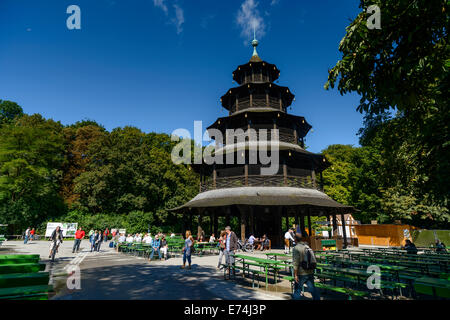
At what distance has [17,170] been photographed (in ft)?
110

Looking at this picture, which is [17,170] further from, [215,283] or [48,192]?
[215,283]

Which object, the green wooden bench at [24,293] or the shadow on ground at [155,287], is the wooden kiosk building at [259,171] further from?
the green wooden bench at [24,293]

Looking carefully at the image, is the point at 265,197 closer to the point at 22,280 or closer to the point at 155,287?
the point at 155,287

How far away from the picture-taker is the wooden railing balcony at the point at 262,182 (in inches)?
843

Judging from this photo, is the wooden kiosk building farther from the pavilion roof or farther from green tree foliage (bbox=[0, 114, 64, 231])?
green tree foliage (bbox=[0, 114, 64, 231])

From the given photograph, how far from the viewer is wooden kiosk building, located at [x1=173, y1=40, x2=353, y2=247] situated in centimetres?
1977

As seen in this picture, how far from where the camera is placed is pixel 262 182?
21.7m

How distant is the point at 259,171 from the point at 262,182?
148 centimetres

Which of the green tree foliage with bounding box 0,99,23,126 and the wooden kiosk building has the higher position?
the green tree foliage with bounding box 0,99,23,126

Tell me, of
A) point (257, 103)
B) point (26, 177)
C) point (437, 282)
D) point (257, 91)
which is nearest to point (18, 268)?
point (437, 282)

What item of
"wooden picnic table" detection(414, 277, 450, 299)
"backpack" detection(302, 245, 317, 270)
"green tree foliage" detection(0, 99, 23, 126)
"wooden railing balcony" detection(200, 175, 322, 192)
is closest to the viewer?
A: "wooden picnic table" detection(414, 277, 450, 299)

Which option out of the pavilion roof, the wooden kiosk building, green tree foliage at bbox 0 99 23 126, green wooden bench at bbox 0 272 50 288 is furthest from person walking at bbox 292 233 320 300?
green tree foliage at bbox 0 99 23 126

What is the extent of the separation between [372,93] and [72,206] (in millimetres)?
45131
